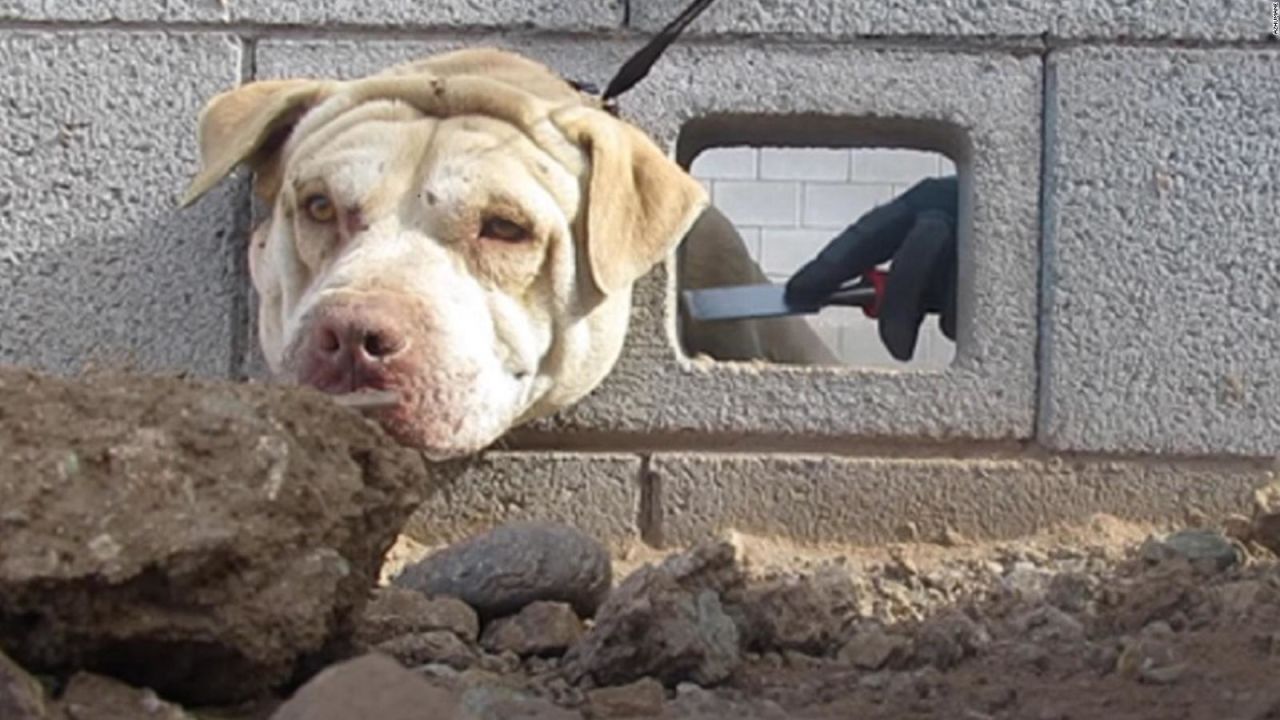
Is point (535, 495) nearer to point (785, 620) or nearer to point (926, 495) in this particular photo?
point (926, 495)

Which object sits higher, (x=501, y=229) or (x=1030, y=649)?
(x=501, y=229)

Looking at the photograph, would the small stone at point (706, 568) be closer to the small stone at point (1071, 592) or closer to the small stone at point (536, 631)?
the small stone at point (536, 631)

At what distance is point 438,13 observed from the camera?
11.3 feet

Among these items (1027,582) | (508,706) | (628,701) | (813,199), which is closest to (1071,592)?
(1027,582)

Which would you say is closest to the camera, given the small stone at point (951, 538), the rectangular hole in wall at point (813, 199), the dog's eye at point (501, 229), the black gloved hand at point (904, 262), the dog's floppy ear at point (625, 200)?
the dog's eye at point (501, 229)

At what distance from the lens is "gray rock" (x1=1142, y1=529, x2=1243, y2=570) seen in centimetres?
279

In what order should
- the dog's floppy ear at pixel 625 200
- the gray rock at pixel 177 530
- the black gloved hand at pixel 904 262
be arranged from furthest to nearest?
the black gloved hand at pixel 904 262 → the dog's floppy ear at pixel 625 200 → the gray rock at pixel 177 530

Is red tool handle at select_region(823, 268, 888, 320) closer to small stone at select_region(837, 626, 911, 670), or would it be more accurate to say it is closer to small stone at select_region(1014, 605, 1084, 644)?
small stone at select_region(1014, 605, 1084, 644)

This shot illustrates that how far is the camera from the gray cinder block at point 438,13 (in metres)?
3.44

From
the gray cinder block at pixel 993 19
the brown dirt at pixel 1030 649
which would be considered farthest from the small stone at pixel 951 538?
the gray cinder block at pixel 993 19

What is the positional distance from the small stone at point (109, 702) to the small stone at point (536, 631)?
2.42 ft

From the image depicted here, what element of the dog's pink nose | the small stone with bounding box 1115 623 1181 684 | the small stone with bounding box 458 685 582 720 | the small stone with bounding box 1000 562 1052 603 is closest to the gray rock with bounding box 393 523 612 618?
the dog's pink nose

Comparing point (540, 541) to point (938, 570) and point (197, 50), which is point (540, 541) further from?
point (197, 50)

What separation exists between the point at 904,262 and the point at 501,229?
1.03 meters
